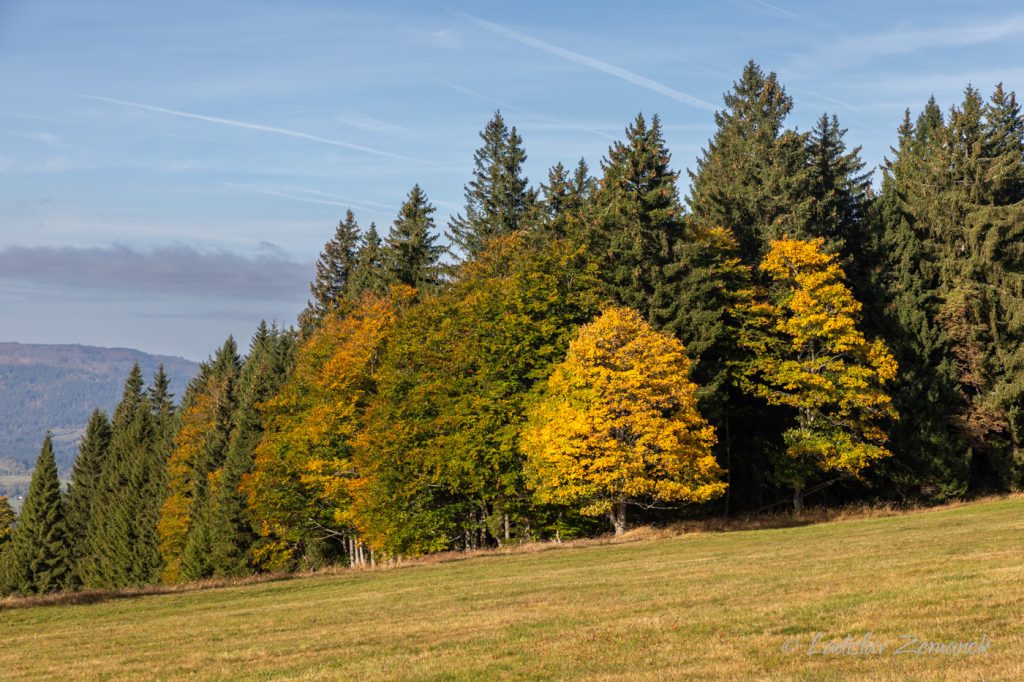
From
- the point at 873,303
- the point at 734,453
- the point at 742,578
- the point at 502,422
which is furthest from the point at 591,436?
the point at 873,303

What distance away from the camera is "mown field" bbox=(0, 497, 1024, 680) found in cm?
1292

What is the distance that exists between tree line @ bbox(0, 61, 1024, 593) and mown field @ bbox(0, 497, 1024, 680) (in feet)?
45.3

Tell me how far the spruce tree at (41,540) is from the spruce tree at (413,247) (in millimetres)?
50780

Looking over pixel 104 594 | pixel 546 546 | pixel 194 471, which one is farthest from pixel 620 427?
pixel 194 471

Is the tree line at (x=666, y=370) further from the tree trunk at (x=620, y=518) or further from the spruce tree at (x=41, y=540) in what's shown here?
the spruce tree at (x=41, y=540)

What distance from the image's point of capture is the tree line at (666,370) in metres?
44.8

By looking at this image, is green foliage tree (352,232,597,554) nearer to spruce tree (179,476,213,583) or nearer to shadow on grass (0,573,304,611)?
shadow on grass (0,573,304,611)

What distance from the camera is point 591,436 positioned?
140 ft

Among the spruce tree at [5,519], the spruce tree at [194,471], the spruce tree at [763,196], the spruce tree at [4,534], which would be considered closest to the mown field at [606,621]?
the spruce tree at [763,196]

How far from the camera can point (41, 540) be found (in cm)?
10162

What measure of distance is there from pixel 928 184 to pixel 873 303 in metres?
10.9

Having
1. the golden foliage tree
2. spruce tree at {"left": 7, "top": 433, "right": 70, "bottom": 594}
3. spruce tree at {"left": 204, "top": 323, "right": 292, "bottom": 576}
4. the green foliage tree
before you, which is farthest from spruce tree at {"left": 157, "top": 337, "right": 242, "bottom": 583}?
the green foliage tree

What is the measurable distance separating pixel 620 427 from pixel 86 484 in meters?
94.3

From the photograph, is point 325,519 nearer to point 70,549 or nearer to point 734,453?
point 734,453
